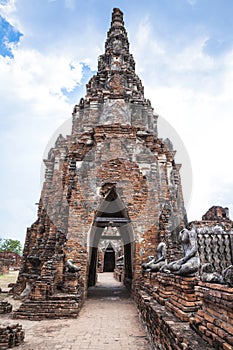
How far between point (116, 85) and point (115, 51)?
493 cm

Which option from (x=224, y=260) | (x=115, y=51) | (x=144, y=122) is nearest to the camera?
(x=224, y=260)

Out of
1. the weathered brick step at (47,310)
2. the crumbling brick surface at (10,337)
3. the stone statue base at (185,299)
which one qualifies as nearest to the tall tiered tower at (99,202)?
the weathered brick step at (47,310)

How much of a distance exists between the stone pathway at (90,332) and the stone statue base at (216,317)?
2.21 m

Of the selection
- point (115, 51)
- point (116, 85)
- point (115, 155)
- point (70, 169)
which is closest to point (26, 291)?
point (70, 169)

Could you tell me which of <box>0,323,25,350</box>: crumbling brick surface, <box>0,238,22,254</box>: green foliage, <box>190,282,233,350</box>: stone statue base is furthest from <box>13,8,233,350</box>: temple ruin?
<box>0,238,22,254</box>: green foliage

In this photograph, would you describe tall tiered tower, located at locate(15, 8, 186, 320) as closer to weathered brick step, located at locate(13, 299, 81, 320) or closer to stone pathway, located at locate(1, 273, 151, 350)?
weathered brick step, located at locate(13, 299, 81, 320)

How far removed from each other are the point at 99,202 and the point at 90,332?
5068 millimetres

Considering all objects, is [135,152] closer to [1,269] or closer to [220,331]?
[220,331]

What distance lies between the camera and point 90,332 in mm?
5551

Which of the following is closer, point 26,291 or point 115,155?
point 26,291

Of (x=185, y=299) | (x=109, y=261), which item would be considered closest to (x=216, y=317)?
(x=185, y=299)

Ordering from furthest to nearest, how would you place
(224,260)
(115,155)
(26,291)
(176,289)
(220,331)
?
(115,155)
(26,291)
(224,260)
(176,289)
(220,331)

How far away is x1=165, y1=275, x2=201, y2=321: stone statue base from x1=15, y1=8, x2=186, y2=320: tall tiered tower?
4520 mm

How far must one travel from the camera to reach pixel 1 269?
2678 centimetres
